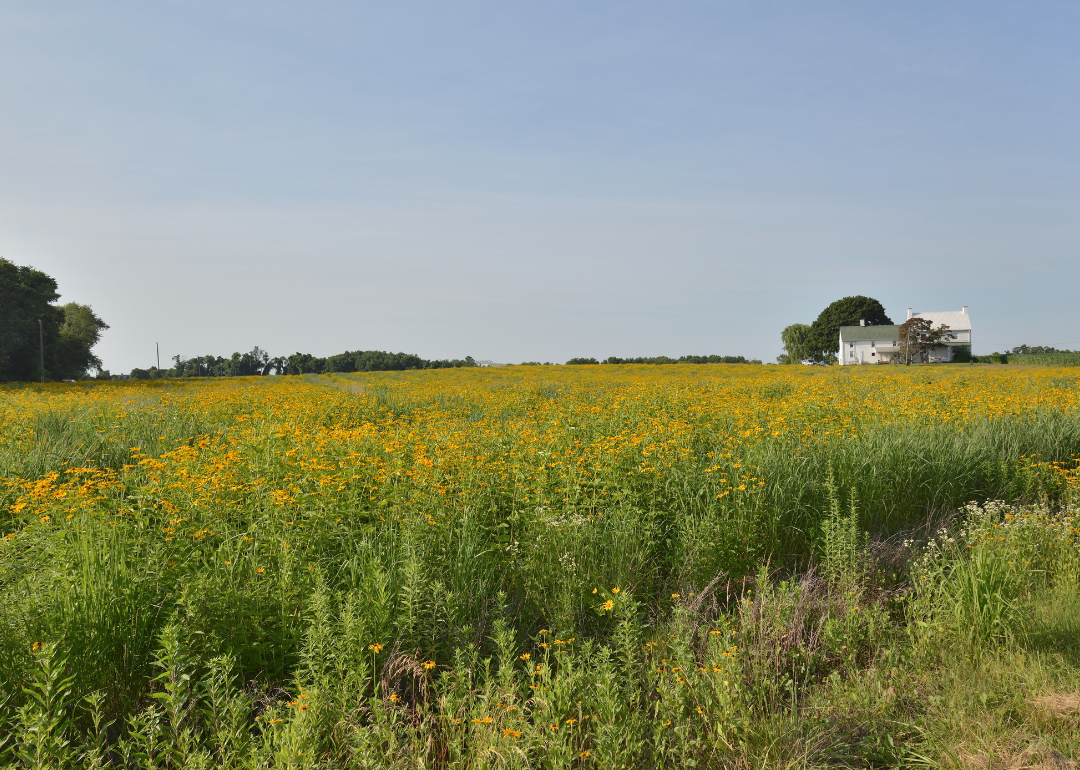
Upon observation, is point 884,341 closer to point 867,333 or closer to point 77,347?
point 867,333

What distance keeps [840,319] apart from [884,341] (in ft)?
33.7

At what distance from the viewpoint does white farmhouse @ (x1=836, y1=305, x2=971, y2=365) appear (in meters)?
69.6

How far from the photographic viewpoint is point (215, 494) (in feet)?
18.1

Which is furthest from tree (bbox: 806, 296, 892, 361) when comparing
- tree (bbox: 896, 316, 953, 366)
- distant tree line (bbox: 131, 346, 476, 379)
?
distant tree line (bbox: 131, 346, 476, 379)

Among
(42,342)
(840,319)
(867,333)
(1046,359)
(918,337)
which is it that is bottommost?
(1046,359)

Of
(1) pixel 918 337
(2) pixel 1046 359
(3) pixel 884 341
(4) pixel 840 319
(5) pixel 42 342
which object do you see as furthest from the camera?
(4) pixel 840 319

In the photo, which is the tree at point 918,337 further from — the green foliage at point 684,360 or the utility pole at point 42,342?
the utility pole at point 42,342

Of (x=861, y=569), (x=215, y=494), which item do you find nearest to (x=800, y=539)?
(x=861, y=569)

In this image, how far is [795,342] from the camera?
8919 centimetres

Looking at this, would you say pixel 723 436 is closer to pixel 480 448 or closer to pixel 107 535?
pixel 480 448

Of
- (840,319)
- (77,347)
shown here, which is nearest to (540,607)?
(77,347)

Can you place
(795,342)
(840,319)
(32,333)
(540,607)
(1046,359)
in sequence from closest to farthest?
(540,607)
(32,333)
(1046,359)
(840,319)
(795,342)

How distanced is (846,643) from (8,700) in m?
4.80

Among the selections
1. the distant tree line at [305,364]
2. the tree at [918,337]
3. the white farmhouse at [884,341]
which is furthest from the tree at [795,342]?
the distant tree line at [305,364]
